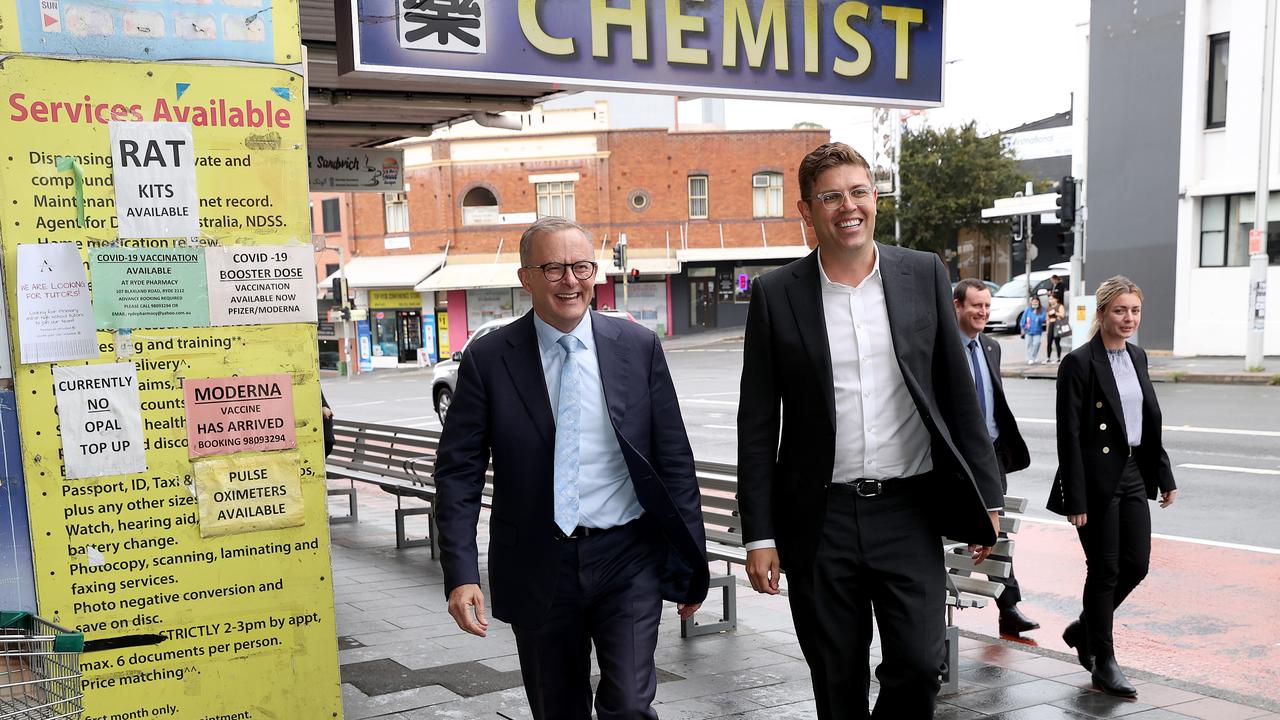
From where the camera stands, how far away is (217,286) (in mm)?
3885

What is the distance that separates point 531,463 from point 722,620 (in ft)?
10.5

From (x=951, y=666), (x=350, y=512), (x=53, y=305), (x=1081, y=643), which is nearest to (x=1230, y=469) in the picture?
(x=1081, y=643)

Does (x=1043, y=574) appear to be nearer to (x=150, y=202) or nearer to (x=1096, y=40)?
(x=150, y=202)

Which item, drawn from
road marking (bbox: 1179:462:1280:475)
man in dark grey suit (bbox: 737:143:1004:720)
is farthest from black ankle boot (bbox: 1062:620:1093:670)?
road marking (bbox: 1179:462:1280:475)

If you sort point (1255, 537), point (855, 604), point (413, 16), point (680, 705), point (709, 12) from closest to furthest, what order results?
point (855, 604) → point (680, 705) → point (413, 16) → point (709, 12) → point (1255, 537)

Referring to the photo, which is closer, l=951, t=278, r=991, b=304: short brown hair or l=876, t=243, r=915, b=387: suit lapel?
l=876, t=243, r=915, b=387: suit lapel

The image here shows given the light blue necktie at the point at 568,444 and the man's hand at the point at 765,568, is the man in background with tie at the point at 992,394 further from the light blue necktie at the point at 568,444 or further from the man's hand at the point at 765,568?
the light blue necktie at the point at 568,444

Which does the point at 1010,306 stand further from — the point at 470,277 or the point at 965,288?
the point at 965,288

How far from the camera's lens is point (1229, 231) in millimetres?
24641

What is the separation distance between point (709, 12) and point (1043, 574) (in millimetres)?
4541

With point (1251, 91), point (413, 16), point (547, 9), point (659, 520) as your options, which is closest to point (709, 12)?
point (547, 9)

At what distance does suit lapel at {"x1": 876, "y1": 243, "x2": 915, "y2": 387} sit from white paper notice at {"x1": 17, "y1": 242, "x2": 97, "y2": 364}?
2.58m

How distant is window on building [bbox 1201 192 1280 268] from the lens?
78.5 feet

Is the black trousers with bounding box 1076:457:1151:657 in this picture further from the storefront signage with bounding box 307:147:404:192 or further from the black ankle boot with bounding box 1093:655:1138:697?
the storefront signage with bounding box 307:147:404:192
